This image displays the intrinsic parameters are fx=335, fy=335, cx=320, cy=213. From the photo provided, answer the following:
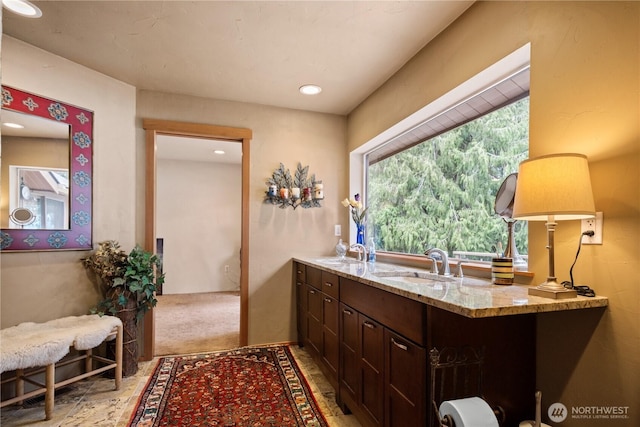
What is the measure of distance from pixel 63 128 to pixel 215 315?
271 cm

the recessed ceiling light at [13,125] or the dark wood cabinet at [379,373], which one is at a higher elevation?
the recessed ceiling light at [13,125]

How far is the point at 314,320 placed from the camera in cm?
267

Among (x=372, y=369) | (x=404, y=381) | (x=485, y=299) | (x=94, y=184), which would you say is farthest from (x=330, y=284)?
(x=94, y=184)

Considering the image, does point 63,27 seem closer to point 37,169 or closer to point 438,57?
point 37,169

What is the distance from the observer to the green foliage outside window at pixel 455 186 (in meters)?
1.84

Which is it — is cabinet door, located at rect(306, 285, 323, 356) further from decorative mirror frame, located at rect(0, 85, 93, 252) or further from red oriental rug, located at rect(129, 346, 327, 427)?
decorative mirror frame, located at rect(0, 85, 93, 252)

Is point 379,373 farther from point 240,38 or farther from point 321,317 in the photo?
point 240,38

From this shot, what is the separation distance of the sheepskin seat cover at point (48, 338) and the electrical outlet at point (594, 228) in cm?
263

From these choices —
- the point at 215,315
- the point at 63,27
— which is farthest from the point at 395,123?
the point at 215,315

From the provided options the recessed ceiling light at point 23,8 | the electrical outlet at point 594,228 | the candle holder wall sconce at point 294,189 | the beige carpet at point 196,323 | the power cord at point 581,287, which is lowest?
the beige carpet at point 196,323

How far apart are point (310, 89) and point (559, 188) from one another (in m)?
2.16

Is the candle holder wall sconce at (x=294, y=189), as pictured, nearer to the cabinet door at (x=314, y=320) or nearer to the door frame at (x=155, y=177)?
the door frame at (x=155, y=177)

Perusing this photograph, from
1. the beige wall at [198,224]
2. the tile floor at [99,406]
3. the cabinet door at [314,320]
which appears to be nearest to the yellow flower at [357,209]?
the cabinet door at [314,320]

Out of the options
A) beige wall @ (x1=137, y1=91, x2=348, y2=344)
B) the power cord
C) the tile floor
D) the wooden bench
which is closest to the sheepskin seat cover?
the wooden bench
